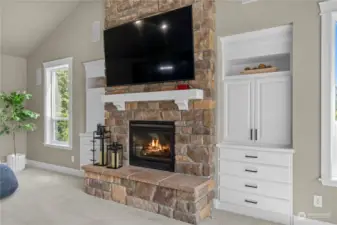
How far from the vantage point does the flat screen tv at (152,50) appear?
322cm

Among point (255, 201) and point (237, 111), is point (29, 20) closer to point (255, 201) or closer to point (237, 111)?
point (237, 111)

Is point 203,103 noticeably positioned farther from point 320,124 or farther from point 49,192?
point 49,192

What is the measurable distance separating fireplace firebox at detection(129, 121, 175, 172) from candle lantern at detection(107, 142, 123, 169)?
0.55 ft

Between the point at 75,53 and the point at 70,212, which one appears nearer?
the point at 70,212

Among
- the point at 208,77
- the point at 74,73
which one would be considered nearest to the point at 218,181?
the point at 208,77

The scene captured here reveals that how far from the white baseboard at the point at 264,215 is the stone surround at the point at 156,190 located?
0.65 ft

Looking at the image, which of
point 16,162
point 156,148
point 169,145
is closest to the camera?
point 169,145

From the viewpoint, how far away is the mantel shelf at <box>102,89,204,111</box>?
3.08 meters

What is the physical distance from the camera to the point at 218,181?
3.20 metres

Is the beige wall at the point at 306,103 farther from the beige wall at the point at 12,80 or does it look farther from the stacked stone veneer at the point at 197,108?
the beige wall at the point at 12,80

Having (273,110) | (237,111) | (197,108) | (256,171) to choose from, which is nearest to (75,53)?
(197,108)

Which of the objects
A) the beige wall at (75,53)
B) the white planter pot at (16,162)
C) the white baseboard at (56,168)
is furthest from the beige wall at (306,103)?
the white planter pot at (16,162)

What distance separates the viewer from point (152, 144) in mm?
3660

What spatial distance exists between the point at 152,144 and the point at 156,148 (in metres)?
0.09
